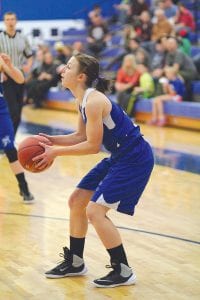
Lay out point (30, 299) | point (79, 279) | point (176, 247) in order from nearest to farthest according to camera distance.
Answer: point (30, 299)
point (79, 279)
point (176, 247)

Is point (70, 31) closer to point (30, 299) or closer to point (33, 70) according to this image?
point (33, 70)

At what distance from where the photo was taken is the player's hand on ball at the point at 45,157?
410 cm

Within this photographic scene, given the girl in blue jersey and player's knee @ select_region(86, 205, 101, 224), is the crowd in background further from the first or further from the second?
player's knee @ select_region(86, 205, 101, 224)

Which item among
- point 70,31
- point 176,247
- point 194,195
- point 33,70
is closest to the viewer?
point 176,247

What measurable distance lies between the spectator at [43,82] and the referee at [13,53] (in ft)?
22.9

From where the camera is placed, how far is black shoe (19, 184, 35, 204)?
648 centimetres

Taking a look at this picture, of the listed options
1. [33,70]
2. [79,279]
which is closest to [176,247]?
[79,279]

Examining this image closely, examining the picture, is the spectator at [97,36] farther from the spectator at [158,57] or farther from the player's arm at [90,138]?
the player's arm at [90,138]

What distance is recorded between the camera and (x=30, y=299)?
3.94 metres

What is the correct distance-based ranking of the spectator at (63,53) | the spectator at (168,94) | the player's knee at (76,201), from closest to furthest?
the player's knee at (76,201), the spectator at (168,94), the spectator at (63,53)

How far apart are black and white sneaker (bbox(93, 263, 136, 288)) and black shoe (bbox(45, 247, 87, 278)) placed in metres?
0.24

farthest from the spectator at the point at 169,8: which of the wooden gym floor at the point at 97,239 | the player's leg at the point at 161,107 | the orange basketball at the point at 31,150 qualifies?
the orange basketball at the point at 31,150

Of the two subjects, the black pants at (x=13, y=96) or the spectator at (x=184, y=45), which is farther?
the spectator at (x=184, y=45)

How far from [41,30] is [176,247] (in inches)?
608
